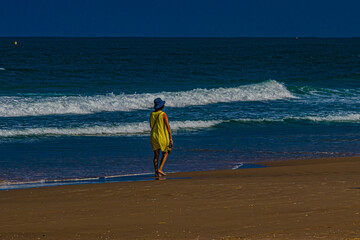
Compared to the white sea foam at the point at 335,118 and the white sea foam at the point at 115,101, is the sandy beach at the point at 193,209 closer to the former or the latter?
the white sea foam at the point at 335,118

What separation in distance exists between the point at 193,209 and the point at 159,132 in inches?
121

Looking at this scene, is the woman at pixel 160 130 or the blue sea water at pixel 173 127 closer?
the woman at pixel 160 130

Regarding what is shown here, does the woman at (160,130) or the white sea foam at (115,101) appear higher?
the white sea foam at (115,101)

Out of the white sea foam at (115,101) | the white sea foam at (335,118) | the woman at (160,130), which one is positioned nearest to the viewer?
the woman at (160,130)

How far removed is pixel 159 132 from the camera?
923 cm

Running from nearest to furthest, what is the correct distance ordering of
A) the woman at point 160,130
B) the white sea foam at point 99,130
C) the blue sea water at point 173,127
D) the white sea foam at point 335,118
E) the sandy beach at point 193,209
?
the sandy beach at point 193,209
the woman at point 160,130
the blue sea water at point 173,127
the white sea foam at point 99,130
the white sea foam at point 335,118

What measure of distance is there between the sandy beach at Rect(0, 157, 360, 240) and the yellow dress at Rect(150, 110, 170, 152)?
0.99 m

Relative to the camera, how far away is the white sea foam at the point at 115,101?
774 inches

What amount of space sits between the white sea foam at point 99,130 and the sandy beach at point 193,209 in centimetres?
681

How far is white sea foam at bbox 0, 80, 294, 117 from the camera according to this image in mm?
19672

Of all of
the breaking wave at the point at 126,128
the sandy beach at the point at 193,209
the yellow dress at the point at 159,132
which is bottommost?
the sandy beach at the point at 193,209

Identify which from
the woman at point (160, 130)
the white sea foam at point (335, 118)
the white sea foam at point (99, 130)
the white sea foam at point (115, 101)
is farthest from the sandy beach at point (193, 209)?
the white sea foam at point (115, 101)

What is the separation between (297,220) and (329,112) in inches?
583

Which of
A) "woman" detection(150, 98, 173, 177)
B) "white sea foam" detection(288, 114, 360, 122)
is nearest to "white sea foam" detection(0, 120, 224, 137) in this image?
"white sea foam" detection(288, 114, 360, 122)
